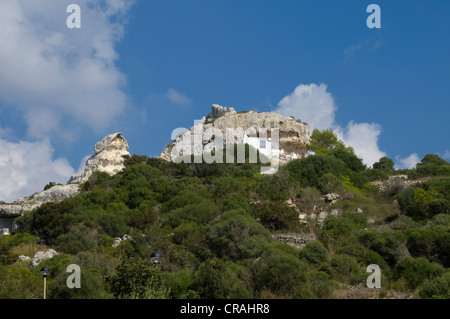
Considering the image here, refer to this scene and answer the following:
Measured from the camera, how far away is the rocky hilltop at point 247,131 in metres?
44.8

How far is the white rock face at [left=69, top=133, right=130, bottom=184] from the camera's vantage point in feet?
135

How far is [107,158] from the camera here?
41.4 m

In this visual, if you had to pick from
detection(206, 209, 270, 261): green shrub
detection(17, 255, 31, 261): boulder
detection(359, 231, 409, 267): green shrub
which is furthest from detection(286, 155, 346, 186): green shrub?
detection(17, 255, 31, 261): boulder

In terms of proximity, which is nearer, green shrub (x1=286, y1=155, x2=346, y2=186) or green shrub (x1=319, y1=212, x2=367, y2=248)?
green shrub (x1=319, y1=212, x2=367, y2=248)

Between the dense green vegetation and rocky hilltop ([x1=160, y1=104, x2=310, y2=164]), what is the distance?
718 cm

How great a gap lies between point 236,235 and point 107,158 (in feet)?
79.9

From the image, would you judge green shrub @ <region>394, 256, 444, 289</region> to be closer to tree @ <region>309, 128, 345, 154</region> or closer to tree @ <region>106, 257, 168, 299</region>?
tree @ <region>106, 257, 168, 299</region>

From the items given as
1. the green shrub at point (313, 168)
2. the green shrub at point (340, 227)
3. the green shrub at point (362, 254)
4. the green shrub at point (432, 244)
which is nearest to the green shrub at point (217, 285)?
the green shrub at point (362, 254)

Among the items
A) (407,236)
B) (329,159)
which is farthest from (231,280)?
(329,159)

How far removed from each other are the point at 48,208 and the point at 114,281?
14045 millimetres

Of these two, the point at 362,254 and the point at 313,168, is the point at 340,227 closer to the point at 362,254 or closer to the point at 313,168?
the point at 362,254

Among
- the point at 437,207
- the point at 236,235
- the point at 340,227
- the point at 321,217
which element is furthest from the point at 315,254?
the point at 437,207
